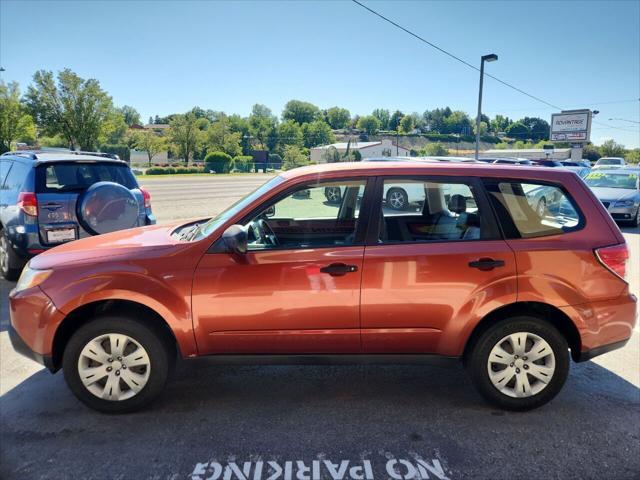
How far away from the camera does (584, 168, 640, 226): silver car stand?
13070 mm

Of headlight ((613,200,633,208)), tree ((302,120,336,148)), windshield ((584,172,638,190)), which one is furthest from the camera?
tree ((302,120,336,148))

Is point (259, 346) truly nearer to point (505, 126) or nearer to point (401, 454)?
point (401, 454)

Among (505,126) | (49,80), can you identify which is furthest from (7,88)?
(505,126)

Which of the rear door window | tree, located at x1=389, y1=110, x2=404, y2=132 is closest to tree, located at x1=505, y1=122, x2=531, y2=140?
tree, located at x1=389, y1=110, x2=404, y2=132

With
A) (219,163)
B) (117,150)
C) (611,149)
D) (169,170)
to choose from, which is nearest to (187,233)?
(169,170)

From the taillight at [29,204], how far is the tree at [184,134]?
6554cm

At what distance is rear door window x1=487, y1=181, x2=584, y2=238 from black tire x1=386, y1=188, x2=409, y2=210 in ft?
2.22

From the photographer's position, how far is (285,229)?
3.58 meters

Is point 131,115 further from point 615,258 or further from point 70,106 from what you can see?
point 615,258

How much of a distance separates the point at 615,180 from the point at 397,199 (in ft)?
43.7

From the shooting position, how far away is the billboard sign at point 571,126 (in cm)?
5328

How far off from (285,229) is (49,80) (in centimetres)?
4878

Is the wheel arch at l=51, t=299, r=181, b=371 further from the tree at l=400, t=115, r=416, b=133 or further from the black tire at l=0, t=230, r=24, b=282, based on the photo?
the tree at l=400, t=115, r=416, b=133

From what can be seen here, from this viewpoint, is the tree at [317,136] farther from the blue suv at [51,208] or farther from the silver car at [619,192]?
the blue suv at [51,208]
